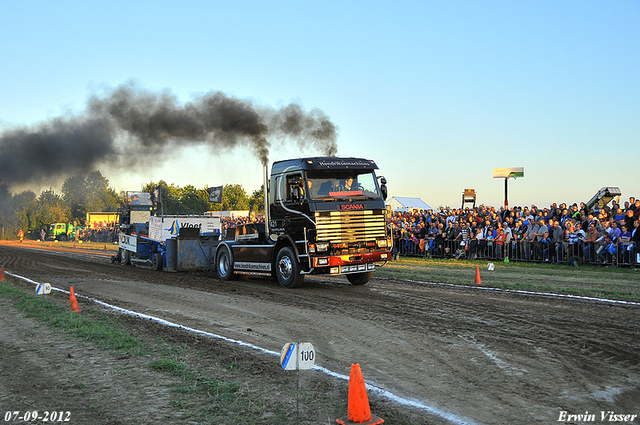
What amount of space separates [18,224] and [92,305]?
262 feet

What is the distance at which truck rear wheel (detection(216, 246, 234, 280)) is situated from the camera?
16797 mm

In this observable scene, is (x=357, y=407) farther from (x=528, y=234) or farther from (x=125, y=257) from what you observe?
(x=125, y=257)

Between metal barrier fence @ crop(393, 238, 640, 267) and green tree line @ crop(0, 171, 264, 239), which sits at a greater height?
green tree line @ crop(0, 171, 264, 239)

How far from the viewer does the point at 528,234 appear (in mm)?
21062

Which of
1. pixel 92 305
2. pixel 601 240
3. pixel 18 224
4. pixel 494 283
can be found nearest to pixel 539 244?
pixel 601 240

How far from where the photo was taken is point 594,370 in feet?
19.3

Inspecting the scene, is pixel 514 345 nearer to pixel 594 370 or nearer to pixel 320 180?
pixel 594 370

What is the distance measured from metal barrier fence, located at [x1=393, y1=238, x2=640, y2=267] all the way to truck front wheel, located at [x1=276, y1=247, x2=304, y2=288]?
11.0 meters

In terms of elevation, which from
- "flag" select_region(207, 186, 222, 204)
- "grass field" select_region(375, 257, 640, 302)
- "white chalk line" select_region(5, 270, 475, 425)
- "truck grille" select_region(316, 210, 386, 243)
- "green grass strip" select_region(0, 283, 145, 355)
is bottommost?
"white chalk line" select_region(5, 270, 475, 425)

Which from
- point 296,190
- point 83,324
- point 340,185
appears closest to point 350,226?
point 340,185

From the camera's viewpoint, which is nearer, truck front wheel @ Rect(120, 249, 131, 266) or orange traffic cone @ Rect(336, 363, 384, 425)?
orange traffic cone @ Rect(336, 363, 384, 425)

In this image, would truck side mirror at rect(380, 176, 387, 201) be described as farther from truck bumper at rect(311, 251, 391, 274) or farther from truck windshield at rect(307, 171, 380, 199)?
truck bumper at rect(311, 251, 391, 274)

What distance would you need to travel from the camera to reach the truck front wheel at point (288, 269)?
13859 mm

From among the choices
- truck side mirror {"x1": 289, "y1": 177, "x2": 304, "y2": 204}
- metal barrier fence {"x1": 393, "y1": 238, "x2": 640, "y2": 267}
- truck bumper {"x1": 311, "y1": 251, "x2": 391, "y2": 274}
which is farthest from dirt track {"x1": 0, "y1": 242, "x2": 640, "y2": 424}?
metal barrier fence {"x1": 393, "y1": 238, "x2": 640, "y2": 267}
